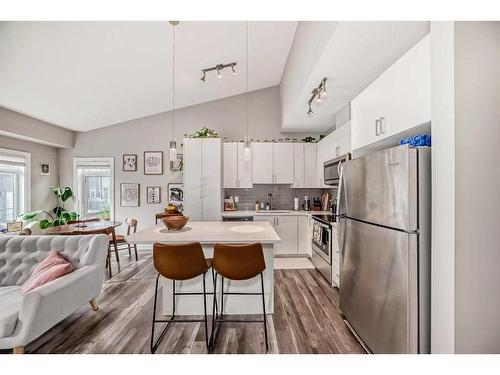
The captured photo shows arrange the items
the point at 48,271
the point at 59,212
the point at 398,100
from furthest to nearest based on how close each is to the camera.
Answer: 1. the point at 59,212
2. the point at 48,271
3. the point at 398,100

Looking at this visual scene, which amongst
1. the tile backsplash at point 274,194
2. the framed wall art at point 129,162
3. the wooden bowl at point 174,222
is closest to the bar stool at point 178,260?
the wooden bowl at point 174,222

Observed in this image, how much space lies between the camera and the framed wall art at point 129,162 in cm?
528

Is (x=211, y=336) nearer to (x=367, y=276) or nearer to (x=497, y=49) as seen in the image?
(x=367, y=276)

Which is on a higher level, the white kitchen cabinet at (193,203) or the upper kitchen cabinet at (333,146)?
the upper kitchen cabinet at (333,146)

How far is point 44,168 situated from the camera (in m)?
4.93

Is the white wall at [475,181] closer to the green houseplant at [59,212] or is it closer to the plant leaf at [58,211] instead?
the green houseplant at [59,212]

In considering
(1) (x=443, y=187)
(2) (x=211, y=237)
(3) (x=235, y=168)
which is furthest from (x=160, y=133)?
(1) (x=443, y=187)

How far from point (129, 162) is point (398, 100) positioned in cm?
498

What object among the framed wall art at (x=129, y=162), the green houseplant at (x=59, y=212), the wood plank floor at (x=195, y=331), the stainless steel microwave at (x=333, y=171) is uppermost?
the framed wall art at (x=129, y=162)

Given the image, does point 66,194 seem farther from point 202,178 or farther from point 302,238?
point 302,238

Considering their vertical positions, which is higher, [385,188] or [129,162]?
[129,162]

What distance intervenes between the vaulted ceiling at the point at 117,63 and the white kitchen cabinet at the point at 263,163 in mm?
1294

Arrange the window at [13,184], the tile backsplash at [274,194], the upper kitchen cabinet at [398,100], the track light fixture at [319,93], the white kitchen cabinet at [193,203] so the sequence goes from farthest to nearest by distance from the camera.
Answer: the tile backsplash at [274,194]
the white kitchen cabinet at [193,203]
the window at [13,184]
the track light fixture at [319,93]
the upper kitchen cabinet at [398,100]
